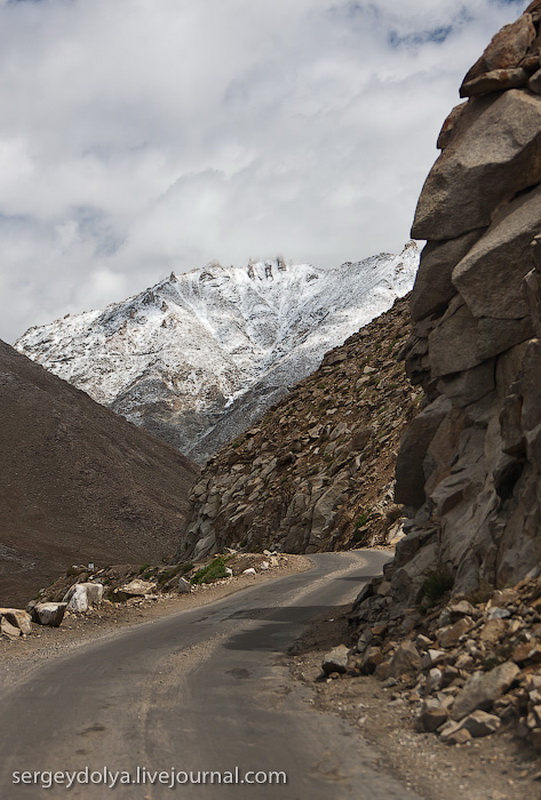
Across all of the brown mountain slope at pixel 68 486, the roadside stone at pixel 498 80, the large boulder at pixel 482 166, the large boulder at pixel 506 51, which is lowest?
the brown mountain slope at pixel 68 486

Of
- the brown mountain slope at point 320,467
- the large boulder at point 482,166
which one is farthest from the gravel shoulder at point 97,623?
the brown mountain slope at point 320,467

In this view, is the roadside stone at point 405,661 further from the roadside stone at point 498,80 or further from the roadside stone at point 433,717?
the roadside stone at point 498,80

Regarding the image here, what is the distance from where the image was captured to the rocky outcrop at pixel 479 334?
10.1 meters

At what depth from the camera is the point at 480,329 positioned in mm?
12422

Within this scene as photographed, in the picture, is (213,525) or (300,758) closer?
(300,758)

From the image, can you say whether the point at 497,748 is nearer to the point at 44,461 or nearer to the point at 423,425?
the point at 423,425

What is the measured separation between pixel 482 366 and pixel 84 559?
225 ft

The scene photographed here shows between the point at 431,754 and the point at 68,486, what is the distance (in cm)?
9457

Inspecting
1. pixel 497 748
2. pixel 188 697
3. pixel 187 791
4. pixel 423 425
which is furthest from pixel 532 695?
pixel 423 425

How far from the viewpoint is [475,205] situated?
13.2 metres

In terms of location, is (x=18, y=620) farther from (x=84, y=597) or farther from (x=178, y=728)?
(x=178, y=728)

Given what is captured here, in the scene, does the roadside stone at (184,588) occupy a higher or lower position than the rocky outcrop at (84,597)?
lower

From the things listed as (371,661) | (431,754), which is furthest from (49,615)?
(431,754)

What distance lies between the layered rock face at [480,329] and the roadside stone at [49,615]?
729 cm
